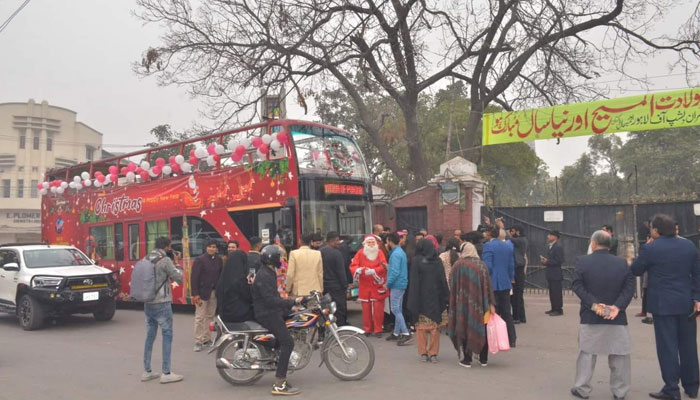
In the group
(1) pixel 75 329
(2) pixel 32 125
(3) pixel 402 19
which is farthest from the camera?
(2) pixel 32 125

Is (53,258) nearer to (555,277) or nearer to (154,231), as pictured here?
(154,231)

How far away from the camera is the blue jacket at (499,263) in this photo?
880 centimetres

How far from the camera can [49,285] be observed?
10.8 meters

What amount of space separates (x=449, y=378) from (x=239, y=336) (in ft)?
8.26

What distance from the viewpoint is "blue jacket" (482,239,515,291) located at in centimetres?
880

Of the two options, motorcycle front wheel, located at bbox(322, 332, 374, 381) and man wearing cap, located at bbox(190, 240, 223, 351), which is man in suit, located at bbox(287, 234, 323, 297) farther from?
man wearing cap, located at bbox(190, 240, 223, 351)

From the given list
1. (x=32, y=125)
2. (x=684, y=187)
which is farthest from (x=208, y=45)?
(x=32, y=125)

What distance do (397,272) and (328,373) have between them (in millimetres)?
2213

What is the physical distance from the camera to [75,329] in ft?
36.3

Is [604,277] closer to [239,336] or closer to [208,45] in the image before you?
[239,336]

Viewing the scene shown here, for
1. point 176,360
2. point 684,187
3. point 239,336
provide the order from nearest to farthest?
point 239,336, point 176,360, point 684,187

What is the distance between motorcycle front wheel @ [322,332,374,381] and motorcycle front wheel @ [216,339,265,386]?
0.82m

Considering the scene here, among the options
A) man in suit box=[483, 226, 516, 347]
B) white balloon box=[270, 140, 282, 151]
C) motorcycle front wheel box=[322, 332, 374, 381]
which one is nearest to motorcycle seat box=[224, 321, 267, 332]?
motorcycle front wheel box=[322, 332, 374, 381]

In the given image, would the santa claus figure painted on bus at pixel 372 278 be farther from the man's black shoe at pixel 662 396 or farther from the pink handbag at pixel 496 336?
the man's black shoe at pixel 662 396
